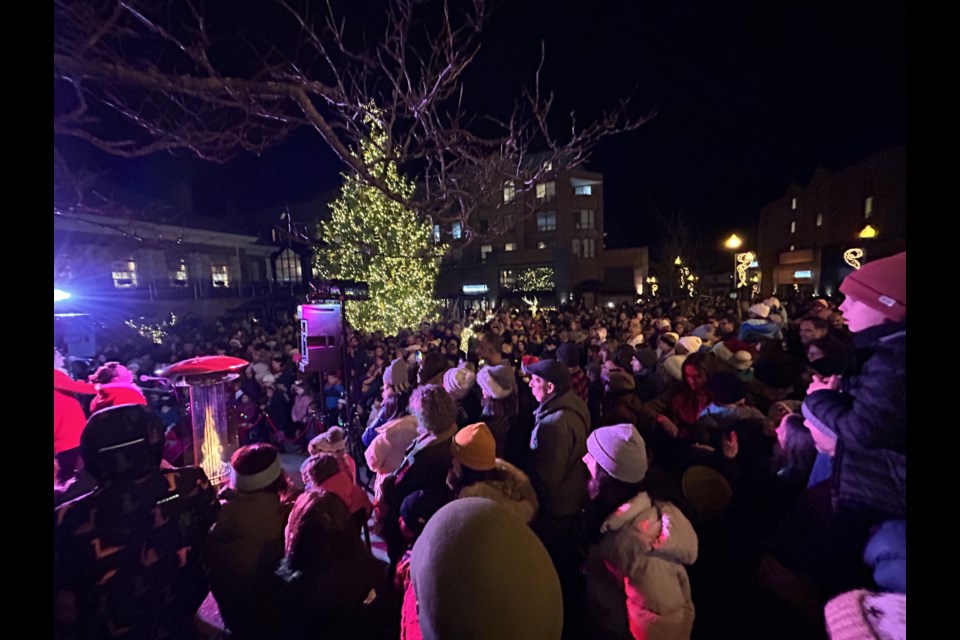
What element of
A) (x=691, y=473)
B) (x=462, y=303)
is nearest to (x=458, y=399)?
(x=691, y=473)

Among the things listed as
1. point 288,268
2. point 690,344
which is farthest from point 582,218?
point 690,344

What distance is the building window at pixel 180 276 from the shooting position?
951 inches

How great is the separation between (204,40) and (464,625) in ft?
15.0

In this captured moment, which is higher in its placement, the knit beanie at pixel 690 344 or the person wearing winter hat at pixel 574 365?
the knit beanie at pixel 690 344

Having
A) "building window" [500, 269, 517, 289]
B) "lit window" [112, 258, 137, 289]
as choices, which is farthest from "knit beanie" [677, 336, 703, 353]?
"building window" [500, 269, 517, 289]

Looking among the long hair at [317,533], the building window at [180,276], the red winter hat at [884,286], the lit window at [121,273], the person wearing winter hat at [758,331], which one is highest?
the building window at [180,276]

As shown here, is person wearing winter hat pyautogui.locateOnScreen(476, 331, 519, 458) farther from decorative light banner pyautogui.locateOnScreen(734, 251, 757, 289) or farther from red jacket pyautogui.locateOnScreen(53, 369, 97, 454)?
decorative light banner pyautogui.locateOnScreen(734, 251, 757, 289)

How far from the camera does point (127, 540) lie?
2.12 metres

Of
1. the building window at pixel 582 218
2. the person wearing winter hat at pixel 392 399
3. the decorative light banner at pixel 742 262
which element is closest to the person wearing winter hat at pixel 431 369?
the person wearing winter hat at pixel 392 399

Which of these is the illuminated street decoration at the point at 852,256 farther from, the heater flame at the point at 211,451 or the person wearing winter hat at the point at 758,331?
the heater flame at the point at 211,451

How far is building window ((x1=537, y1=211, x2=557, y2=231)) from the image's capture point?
136ft

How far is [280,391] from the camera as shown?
25.1ft

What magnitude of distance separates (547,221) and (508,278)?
6898mm

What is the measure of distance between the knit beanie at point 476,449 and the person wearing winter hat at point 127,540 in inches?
62.1
